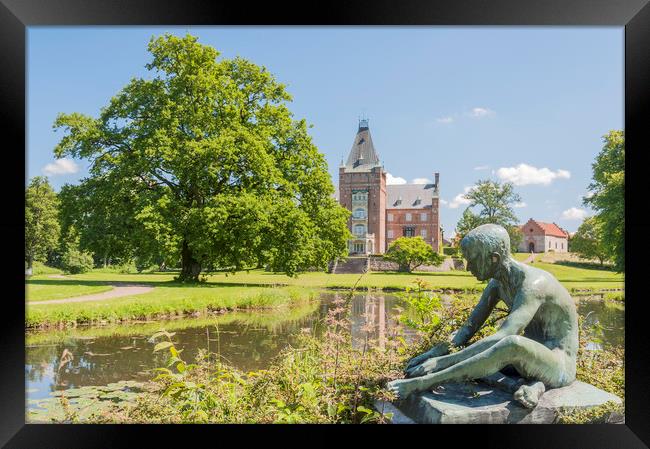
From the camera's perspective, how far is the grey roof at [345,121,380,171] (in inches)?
904

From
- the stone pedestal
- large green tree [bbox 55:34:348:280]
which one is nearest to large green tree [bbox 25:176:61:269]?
large green tree [bbox 55:34:348:280]

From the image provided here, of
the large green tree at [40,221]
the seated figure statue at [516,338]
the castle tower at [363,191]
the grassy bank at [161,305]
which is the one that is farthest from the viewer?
the castle tower at [363,191]

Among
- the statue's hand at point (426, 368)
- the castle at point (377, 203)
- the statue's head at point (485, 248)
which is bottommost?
the statue's hand at point (426, 368)

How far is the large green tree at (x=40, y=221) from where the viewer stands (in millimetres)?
17928

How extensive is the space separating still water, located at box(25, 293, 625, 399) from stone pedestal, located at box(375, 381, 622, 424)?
0.75 metres

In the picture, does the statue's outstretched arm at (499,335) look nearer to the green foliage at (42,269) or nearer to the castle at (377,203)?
the green foliage at (42,269)

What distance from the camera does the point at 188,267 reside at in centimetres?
1318

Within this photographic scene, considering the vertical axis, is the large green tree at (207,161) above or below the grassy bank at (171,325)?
above

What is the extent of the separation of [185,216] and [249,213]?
59.1 inches

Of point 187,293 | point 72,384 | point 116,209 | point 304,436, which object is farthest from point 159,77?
point 304,436

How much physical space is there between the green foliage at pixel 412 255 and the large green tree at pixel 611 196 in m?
6.03

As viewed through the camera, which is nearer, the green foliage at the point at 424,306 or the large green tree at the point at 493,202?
the green foliage at the point at 424,306

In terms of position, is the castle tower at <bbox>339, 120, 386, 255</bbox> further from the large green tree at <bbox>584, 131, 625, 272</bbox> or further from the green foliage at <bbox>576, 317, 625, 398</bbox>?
the green foliage at <bbox>576, 317, 625, 398</bbox>

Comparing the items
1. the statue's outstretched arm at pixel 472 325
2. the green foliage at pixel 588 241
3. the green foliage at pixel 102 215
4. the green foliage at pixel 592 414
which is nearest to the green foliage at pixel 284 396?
the statue's outstretched arm at pixel 472 325
